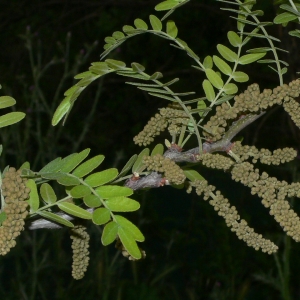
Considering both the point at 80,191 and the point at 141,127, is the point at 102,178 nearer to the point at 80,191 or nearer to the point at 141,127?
the point at 80,191

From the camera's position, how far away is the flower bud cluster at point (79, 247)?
0.67 meters

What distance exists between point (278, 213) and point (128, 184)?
17 cm

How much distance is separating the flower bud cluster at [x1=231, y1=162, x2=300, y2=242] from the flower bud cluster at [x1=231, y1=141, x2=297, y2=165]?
0.02 m

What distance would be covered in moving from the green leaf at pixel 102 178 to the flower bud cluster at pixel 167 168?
35 millimetres

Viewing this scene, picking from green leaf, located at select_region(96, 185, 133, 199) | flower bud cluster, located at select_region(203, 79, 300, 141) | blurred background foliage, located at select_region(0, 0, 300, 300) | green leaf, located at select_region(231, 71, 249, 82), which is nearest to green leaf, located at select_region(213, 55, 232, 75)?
green leaf, located at select_region(231, 71, 249, 82)

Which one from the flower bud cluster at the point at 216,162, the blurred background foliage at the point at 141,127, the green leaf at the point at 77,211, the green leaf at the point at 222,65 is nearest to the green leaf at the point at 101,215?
the green leaf at the point at 77,211

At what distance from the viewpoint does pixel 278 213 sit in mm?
585

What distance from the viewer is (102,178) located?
602mm

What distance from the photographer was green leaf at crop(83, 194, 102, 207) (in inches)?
23.0

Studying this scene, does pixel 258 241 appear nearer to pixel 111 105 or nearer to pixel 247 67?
pixel 247 67

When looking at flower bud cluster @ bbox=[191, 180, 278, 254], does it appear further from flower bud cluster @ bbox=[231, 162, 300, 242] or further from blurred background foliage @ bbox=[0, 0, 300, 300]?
blurred background foliage @ bbox=[0, 0, 300, 300]

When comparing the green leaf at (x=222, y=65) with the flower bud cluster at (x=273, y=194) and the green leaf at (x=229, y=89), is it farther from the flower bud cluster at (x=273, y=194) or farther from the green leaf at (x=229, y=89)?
the flower bud cluster at (x=273, y=194)

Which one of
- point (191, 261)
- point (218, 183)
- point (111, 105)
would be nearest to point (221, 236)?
point (191, 261)

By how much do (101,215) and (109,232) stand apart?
20 millimetres
